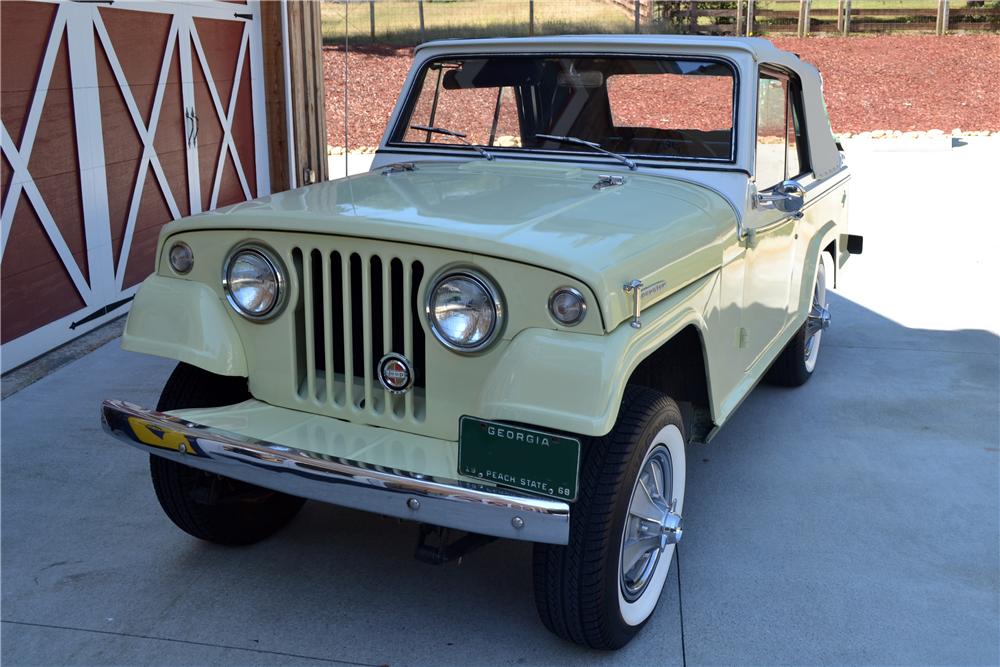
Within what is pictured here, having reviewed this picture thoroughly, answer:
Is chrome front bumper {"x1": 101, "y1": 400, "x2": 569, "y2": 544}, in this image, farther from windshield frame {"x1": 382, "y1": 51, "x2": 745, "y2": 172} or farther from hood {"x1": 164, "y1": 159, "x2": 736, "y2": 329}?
windshield frame {"x1": 382, "y1": 51, "x2": 745, "y2": 172}

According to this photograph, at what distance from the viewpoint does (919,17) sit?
27688 mm

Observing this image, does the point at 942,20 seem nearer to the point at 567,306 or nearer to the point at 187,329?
the point at 567,306

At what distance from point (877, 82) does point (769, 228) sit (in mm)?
Result: 21119

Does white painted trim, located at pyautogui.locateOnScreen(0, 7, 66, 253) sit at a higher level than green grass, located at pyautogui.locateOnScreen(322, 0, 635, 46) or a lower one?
lower

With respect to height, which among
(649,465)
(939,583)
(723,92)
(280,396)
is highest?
(723,92)

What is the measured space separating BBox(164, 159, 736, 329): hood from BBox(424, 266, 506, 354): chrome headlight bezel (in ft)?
0.21

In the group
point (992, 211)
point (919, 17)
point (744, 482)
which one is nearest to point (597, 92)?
point (744, 482)

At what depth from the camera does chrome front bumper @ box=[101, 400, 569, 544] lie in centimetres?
247

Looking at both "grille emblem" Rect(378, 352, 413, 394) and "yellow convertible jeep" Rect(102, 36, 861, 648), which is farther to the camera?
"grille emblem" Rect(378, 352, 413, 394)

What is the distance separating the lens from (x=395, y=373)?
286 cm

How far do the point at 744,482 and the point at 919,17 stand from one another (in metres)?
27.4

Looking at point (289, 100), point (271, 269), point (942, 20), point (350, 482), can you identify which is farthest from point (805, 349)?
point (942, 20)

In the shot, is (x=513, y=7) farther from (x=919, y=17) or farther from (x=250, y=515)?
(x=250, y=515)

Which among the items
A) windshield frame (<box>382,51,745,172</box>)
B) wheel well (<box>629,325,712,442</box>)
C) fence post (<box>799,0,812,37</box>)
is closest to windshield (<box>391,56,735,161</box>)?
windshield frame (<box>382,51,745,172</box>)
